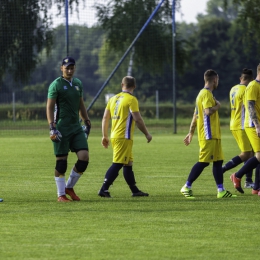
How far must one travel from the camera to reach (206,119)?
11.5 m

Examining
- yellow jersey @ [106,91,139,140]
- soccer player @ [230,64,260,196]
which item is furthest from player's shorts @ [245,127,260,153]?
yellow jersey @ [106,91,139,140]

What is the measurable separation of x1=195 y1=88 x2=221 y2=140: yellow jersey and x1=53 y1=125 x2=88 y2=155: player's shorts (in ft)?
5.49

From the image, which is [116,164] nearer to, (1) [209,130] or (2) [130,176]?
(2) [130,176]

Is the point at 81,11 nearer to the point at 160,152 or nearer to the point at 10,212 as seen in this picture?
the point at 160,152

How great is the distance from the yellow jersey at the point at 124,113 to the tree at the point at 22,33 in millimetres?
20229

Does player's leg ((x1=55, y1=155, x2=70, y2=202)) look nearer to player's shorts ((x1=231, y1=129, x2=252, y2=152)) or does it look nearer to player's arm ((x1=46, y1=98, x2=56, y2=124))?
player's arm ((x1=46, y1=98, x2=56, y2=124))

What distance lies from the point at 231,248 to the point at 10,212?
347cm

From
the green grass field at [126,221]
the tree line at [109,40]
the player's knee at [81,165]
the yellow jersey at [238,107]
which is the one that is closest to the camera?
the green grass field at [126,221]

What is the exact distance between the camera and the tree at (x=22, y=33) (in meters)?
31.4

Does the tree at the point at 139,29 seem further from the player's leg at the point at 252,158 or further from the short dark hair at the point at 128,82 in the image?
Answer: the short dark hair at the point at 128,82

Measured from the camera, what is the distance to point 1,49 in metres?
31.5

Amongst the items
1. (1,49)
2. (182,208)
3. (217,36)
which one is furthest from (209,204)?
(217,36)

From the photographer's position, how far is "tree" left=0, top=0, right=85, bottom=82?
3139 centimetres

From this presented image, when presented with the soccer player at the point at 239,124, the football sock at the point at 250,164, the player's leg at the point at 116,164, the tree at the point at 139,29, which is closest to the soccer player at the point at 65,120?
the player's leg at the point at 116,164
